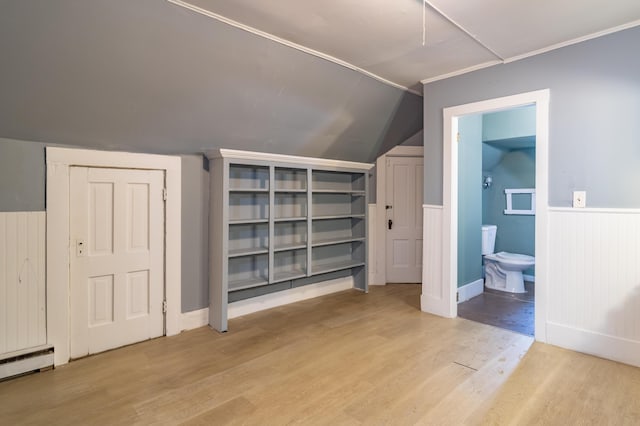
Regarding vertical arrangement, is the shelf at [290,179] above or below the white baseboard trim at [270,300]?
above

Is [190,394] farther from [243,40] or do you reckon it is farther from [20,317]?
[243,40]

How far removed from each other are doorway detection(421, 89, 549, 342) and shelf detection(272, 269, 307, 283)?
1327 mm

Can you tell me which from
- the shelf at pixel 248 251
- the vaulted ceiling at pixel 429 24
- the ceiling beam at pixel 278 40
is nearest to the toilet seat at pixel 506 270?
the vaulted ceiling at pixel 429 24

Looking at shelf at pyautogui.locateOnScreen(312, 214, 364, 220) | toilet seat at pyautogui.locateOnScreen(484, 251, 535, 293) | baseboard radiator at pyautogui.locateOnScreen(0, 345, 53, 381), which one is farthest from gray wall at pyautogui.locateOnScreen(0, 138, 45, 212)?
toilet seat at pyautogui.locateOnScreen(484, 251, 535, 293)

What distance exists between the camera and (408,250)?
194 inches

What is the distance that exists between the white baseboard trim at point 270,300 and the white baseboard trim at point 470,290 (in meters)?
1.36

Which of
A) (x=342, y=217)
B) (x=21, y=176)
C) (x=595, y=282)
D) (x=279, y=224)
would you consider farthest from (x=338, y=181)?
(x=21, y=176)

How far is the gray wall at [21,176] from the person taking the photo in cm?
233

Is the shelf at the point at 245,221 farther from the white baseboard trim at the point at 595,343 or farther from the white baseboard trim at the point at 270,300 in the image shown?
the white baseboard trim at the point at 595,343

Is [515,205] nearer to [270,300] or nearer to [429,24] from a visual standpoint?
[429,24]

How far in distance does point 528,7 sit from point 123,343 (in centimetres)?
385

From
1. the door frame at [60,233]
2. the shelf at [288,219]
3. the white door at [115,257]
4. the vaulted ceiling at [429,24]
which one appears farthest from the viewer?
the shelf at [288,219]

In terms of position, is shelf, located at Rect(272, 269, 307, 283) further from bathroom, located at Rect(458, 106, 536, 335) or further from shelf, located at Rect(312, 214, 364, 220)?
bathroom, located at Rect(458, 106, 536, 335)

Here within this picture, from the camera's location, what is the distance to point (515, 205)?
531 cm
